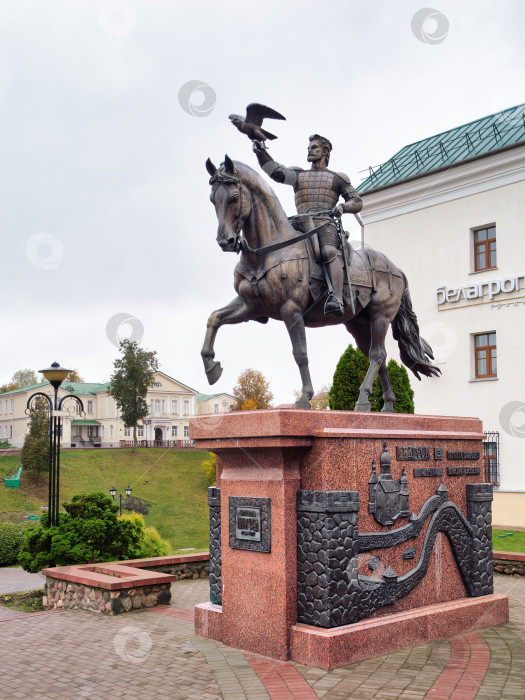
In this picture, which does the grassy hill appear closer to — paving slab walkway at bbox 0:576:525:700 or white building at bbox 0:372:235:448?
white building at bbox 0:372:235:448

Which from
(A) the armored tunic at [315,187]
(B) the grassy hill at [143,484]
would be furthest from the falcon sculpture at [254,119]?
(B) the grassy hill at [143,484]

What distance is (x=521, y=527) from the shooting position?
19656mm

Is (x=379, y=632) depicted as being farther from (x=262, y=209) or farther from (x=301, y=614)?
(x=262, y=209)

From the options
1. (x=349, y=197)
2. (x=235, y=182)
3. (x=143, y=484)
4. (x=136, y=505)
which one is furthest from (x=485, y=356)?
(x=143, y=484)

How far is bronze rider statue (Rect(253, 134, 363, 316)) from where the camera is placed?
7566mm

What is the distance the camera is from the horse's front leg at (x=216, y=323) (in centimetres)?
726

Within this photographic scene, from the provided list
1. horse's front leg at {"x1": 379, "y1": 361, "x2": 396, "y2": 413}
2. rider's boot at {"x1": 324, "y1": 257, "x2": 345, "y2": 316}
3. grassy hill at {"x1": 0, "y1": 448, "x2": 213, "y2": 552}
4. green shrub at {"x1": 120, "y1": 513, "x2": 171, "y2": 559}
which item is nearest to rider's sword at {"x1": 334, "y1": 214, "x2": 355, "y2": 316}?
rider's boot at {"x1": 324, "y1": 257, "x2": 345, "y2": 316}

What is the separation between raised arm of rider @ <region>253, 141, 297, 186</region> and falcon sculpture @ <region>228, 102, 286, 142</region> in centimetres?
12

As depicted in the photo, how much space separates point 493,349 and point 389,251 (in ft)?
17.0

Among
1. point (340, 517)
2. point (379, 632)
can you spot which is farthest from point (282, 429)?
point (379, 632)

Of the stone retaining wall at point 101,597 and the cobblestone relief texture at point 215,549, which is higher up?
the cobblestone relief texture at point 215,549

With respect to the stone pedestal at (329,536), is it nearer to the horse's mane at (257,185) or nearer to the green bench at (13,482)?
the horse's mane at (257,185)

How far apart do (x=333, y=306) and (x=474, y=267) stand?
55.1ft

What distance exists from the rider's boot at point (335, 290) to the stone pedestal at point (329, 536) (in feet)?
3.86
